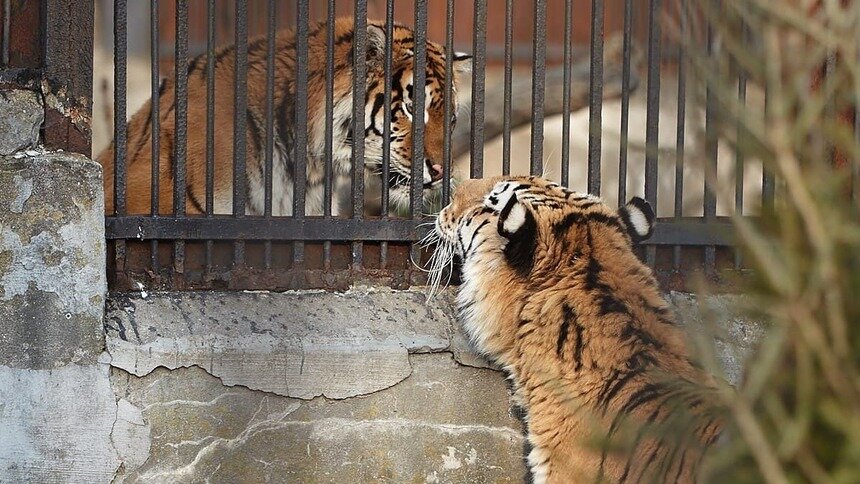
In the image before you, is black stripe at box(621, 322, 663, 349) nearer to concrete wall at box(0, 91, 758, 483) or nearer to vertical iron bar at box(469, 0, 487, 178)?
concrete wall at box(0, 91, 758, 483)

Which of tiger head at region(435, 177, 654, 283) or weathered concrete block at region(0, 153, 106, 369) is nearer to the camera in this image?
weathered concrete block at region(0, 153, 106, 369)

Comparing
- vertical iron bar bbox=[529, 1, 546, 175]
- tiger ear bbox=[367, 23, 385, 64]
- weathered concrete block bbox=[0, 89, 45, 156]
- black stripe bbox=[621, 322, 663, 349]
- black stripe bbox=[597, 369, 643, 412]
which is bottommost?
black stripe bbox=[597, 369, 643, 412]

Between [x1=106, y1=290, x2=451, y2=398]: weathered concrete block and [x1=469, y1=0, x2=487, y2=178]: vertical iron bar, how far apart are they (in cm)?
59

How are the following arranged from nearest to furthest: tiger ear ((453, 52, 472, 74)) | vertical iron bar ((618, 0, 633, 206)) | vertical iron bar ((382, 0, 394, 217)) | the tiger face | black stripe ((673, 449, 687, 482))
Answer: black stripe ((673, 449, 687, 482)) → vertical iron bar ((382, 0, 394, 217)) → vertical iron bar ((618, 0, 633, 206)) → the tiger face → tiger ear ((453, 52, 472, 74))

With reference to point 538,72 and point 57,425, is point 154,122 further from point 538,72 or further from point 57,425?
point 538,72

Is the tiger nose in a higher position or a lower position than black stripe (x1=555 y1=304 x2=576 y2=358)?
higher

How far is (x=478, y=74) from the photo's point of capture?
3611 mm

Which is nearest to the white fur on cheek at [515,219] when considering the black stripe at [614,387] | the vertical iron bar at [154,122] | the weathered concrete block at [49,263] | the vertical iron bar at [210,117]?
the black stripe at [614,387]

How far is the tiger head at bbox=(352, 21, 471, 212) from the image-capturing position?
432 cm

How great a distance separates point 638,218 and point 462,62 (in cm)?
150

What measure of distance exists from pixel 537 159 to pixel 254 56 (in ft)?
4.39

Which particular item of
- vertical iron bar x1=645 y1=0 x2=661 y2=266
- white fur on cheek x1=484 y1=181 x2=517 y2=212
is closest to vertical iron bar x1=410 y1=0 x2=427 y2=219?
white fur on cheek x1=484 y1=181 x2=517 y2=212

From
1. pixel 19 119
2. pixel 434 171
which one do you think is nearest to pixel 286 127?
pixel 434 171

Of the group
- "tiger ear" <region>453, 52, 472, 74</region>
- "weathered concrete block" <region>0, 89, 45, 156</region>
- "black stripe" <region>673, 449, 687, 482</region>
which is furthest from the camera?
"tiger ear" <region>453, 52, 472, 74</region>
